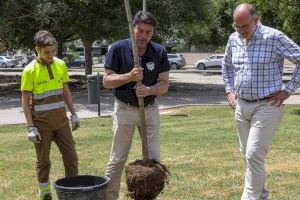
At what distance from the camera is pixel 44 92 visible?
5.61 metres

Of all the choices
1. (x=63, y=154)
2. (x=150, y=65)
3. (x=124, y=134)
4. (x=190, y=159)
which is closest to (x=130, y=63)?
(x=150, y=65)

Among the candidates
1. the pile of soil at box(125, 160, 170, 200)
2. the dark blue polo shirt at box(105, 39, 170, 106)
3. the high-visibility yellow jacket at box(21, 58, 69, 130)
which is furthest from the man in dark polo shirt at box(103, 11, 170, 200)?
the high-visibility yellow jacket at box(21, 58, 69, 130)

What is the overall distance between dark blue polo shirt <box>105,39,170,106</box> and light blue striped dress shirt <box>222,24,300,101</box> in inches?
30.7

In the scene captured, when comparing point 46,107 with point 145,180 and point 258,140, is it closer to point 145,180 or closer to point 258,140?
point 145,180

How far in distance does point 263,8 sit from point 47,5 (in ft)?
27.7

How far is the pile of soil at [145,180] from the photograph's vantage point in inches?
190

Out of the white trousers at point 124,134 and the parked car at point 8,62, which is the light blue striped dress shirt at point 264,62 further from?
the parked car at point 8,62

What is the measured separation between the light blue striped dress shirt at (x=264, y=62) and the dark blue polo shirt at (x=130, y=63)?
2.55 feet

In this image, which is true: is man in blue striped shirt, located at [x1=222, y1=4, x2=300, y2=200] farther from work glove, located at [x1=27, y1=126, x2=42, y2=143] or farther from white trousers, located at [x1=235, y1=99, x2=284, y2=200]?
work glove, located at [x1=27, y1=126, x2=42, y2=143]

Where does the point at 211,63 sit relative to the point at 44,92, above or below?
below

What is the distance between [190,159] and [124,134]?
3.60m

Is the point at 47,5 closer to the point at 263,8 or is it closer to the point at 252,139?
the point at 263,8

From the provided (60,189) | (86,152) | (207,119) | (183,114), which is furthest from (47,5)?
(60,189)

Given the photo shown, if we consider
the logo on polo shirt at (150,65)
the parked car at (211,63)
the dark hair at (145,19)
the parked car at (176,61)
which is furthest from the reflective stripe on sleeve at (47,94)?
the parked car at (211,63)
